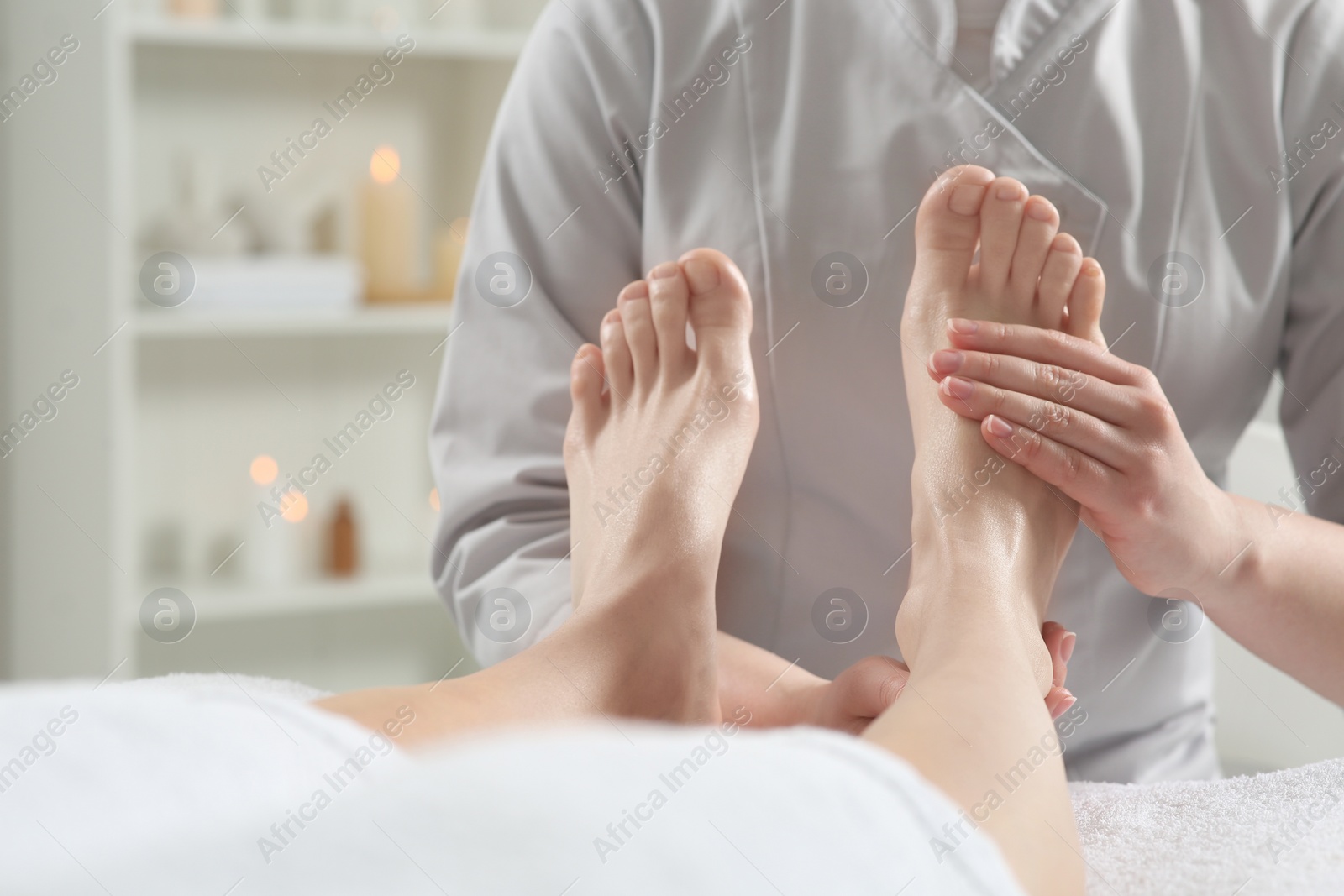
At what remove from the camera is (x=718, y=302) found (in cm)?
78

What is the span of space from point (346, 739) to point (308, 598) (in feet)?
4.80

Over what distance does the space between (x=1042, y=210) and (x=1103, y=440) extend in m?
0.18

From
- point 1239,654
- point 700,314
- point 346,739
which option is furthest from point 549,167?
point 1239,654

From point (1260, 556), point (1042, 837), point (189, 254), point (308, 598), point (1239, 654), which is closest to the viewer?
point (1042, 837)

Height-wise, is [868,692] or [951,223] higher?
[951,223]

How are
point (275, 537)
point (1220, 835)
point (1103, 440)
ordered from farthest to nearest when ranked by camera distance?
point (275, 537) < point (1103, 440) < point (1220, 835)

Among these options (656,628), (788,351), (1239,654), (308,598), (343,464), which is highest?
(788,351)

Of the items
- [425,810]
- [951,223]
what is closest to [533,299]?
[951,223]

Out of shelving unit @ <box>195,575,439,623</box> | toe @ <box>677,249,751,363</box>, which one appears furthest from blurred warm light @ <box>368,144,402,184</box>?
toe @ <box>677,249,751,363</box>

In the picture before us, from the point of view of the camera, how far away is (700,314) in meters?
0.80

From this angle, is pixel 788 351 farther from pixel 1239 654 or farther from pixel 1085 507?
pixel 1239 654

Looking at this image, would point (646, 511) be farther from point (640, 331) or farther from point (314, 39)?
point (314, 39)

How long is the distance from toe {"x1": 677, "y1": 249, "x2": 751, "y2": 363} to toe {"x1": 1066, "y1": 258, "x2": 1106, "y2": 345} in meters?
0.21

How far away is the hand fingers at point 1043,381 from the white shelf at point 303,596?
4.02 ft
